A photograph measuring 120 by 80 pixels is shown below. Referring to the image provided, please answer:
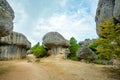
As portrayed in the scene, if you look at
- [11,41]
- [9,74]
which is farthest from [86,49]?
[9,74]

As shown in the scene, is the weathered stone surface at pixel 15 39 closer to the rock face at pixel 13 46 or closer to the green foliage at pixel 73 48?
the rock face at pixel 13 46

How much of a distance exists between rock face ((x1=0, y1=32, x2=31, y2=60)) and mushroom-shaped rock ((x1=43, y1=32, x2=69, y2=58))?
5395 millimetres

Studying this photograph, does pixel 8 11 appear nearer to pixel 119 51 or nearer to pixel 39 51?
pixel 119 51

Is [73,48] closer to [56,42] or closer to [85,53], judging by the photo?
[56,42]

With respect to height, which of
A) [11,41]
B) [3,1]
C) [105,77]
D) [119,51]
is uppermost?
[3,1]

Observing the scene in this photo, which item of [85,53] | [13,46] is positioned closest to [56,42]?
[85,53]

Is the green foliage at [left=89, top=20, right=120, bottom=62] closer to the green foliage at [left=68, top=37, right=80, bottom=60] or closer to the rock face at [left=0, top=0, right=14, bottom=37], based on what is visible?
the rock face at [left=0, top=0, right=14, bottom=37]

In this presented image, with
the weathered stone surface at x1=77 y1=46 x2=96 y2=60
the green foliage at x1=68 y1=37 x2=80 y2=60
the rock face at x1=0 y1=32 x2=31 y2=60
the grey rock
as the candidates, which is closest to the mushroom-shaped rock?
the grey rock

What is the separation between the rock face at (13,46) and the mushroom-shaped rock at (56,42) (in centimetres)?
539

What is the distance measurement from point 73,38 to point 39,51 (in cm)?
763

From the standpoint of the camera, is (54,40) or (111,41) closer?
(111,41)

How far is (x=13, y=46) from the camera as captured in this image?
89.9 feet

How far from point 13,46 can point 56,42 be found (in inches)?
349

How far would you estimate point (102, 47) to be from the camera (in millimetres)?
15555
